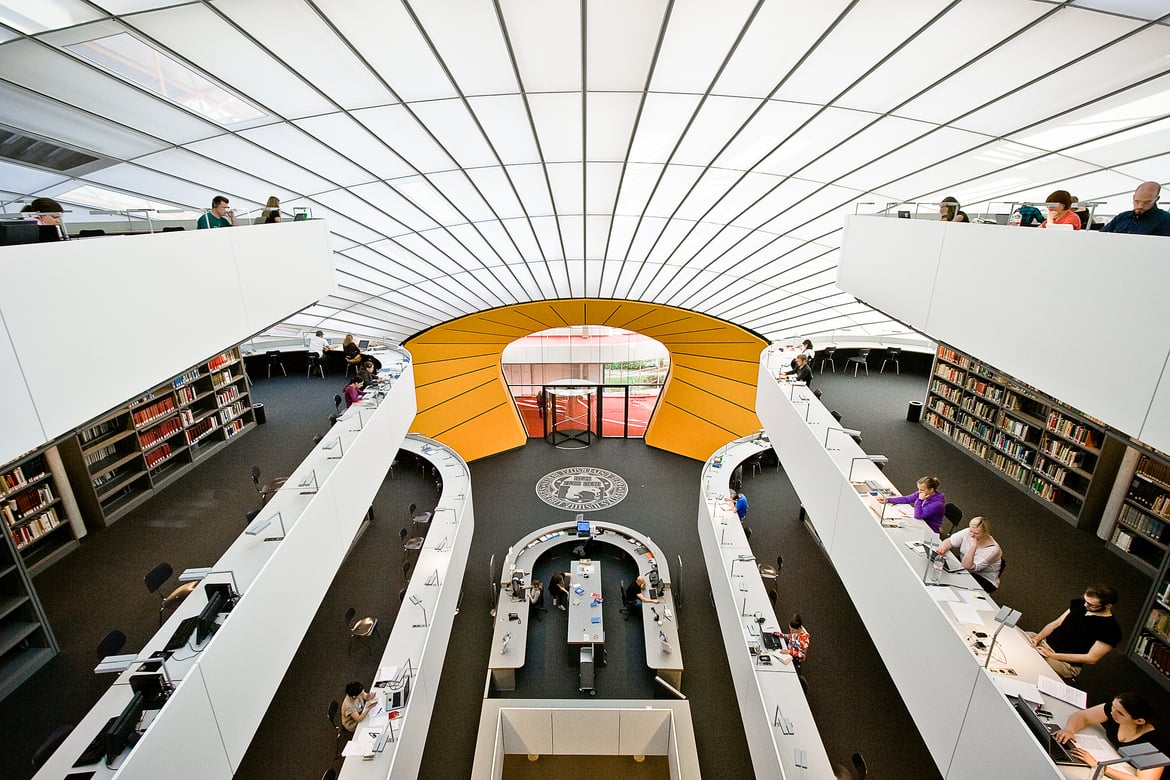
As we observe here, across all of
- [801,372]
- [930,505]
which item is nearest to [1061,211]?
[930,505]

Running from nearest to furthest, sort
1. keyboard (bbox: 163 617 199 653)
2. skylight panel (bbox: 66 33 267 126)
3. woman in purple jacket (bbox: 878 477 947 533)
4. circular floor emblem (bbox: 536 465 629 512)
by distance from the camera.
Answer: keyboard (bbox: 163 617 199 653), skylight panel (bbox: 66 33 267 126), woman in purple jacket (bbox: 878 477 947 533), circular floor emblem (bbox: 536 465 629 512)

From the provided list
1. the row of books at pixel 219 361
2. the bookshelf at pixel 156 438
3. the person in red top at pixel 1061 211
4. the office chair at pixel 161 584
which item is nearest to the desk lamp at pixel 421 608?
the office chair at pixel 161 584

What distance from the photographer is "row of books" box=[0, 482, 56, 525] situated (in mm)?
12727

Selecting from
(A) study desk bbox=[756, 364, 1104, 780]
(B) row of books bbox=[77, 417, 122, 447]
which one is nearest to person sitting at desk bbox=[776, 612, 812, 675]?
(A) study desk bbox=[756, 364, 1104, 780]

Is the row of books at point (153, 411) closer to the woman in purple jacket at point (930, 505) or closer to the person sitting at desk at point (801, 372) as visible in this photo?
the person sitting at desk at point (801, 372)

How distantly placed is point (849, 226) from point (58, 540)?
24.7 metres

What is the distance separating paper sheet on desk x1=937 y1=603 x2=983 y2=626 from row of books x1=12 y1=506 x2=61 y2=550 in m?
21.2

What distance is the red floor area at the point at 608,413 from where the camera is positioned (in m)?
36.5

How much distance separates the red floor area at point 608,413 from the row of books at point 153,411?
20899mm

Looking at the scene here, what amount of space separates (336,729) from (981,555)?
14939mm

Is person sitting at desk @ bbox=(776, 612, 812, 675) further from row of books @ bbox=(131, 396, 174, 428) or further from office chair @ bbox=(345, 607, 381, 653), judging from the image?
row of books @ bbox=(131, 396, 174, 428)

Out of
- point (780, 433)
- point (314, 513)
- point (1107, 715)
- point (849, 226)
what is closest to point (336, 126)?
point (314, 513)

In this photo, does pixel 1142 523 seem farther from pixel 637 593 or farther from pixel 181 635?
pixel 181 635

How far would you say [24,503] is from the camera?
13.0 meters
